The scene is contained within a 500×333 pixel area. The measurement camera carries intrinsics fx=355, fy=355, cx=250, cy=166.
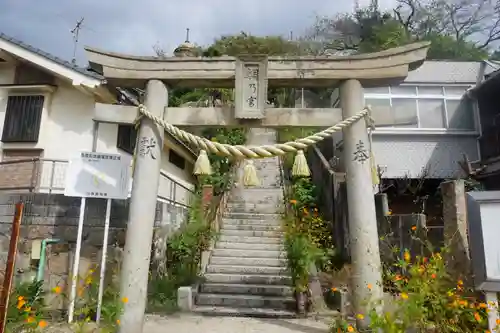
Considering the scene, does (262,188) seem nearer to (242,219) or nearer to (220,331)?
(242,219)

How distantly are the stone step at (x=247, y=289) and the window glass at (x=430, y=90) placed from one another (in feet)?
35.5

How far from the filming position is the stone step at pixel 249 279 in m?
9.16

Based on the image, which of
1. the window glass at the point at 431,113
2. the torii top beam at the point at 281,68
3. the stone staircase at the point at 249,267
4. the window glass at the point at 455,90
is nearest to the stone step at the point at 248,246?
the stone staircase at the point at 249,267

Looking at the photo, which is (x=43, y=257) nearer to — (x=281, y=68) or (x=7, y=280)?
(x=7, y=280)

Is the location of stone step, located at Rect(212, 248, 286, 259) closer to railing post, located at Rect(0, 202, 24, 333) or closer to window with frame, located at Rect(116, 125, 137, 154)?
window with frame, located at Rect(116, 125, 137, 154)

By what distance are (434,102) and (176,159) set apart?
36.9 feet

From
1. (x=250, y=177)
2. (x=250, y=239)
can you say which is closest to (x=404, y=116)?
(x=250, y=177)

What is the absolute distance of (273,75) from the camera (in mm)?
6211

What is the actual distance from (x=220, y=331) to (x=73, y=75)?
28.6 ft

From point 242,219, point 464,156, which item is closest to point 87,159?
point 242,219

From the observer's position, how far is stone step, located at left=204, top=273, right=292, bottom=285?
9.16 metres

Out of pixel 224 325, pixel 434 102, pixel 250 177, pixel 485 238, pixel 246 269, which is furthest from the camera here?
pixel 434 102

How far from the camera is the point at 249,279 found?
9273 millimetres

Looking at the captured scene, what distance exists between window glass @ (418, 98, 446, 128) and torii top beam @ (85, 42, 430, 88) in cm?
947
